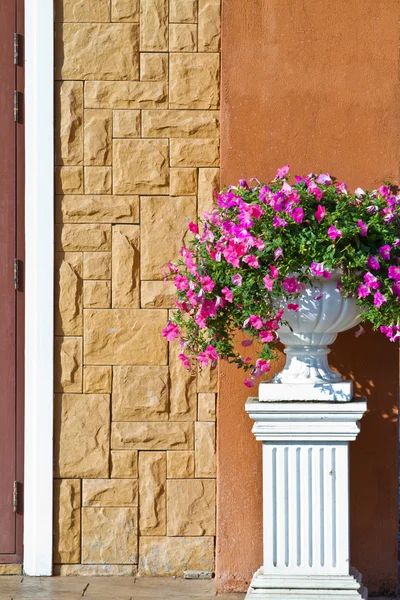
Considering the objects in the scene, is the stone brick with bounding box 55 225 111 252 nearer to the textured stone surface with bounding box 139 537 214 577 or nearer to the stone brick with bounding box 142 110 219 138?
the stone brick with bounding box 142 110 219 138

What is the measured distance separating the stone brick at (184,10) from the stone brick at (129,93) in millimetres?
259

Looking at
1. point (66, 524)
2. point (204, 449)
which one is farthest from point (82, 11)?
point (66, 524)

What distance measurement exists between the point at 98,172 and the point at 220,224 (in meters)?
0.81

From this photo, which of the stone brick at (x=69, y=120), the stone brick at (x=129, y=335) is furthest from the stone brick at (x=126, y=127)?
the stone brick at (x=129, y=335)

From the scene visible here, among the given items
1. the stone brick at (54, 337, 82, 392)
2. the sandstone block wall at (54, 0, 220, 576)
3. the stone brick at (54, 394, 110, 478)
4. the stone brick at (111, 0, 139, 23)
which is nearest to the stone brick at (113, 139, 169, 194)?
the sandstone block wall at (54, 0, 220, 576)

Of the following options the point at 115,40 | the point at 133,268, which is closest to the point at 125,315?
the point at 133,268

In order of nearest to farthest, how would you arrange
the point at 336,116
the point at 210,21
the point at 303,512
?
the point at 303,512, the point at 336,116, the point at 210,21

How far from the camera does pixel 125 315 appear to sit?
3424mm

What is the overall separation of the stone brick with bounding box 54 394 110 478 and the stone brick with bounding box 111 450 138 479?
0.03 metres

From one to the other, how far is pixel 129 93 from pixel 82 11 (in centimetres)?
36

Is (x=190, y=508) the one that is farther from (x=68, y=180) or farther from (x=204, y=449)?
(x=68, y=180)

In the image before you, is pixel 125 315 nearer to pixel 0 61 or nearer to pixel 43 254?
pixel 43 254

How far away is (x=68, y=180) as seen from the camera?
3.43 m

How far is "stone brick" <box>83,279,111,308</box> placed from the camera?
3432mm
